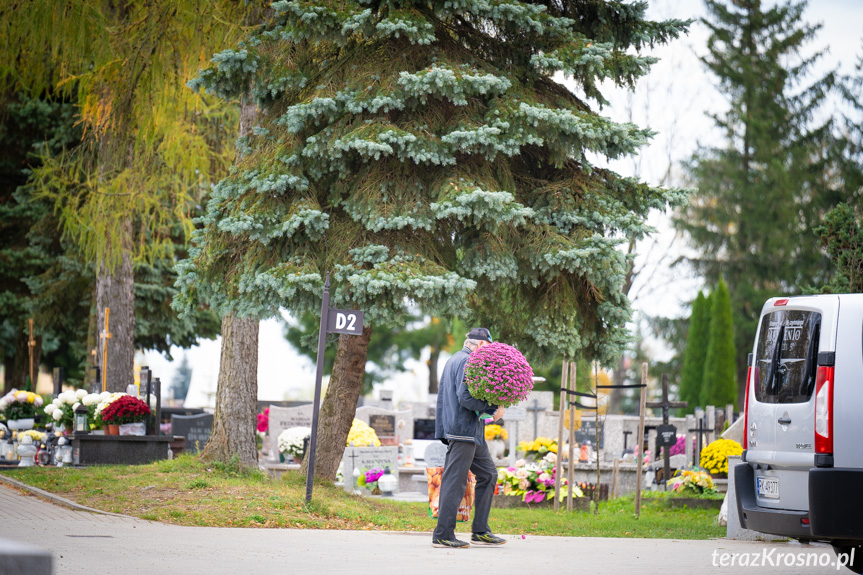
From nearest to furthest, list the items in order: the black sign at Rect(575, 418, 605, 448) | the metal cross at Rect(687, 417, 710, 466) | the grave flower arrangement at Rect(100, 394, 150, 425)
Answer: the grave flower arrangement at Rect(100, 394, 150, 425)
the metal cross at Rect(687, 417, 710, 466)
the black sign at Rect(575, 418, 605, 448)

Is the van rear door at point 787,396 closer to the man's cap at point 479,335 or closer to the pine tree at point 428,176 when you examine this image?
the man's cap at point 479,335

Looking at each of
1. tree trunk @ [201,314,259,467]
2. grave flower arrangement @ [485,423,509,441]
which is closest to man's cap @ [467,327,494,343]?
tree trunk @ [201,314,259,467]

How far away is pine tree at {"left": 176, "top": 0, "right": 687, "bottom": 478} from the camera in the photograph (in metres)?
10.8

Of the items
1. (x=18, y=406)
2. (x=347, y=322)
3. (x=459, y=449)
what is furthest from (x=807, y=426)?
(x=18, y=406)

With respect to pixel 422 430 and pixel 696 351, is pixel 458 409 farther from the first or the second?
pixel 696 351

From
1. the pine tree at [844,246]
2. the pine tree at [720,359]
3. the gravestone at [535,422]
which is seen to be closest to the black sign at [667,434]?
the pine tree at [844,246]

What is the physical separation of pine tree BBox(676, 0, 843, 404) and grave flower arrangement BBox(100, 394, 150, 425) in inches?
979

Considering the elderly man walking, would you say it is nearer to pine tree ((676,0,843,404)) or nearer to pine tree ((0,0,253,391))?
pine tree ((0,0,253,391))

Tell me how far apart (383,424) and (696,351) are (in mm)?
14142

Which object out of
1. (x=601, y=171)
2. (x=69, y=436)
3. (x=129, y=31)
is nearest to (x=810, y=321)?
(x=601, y=171)

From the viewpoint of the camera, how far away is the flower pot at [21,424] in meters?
18.0

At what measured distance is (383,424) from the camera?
960 inches

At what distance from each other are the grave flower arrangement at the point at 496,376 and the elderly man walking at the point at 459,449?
11cm

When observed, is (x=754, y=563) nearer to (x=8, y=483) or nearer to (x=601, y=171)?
(x=601, y=171)
